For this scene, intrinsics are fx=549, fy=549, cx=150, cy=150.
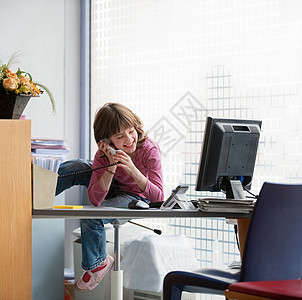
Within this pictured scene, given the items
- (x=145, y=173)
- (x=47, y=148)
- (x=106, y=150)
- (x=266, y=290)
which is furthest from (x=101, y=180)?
(x=266, y=290)

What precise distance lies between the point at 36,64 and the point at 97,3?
31.7 inches

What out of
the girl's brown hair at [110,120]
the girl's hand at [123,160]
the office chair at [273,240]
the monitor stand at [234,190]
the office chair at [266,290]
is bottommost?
the office chair at [266,290]

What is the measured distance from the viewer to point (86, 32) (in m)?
4.61

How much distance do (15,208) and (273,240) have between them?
107 centimetres

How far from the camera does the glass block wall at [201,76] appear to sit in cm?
356

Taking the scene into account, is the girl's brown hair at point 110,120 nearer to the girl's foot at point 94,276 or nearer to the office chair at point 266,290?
the girl's foot at point 94,276

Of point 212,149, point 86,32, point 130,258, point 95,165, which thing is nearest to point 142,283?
point 130,258

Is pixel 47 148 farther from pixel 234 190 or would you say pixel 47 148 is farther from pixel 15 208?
pixel 234 190

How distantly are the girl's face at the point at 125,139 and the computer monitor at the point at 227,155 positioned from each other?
60 centimetres

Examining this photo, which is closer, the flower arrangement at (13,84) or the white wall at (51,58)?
the flower arrangement at (13,84)

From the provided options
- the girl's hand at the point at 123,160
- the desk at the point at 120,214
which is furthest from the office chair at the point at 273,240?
the girl's hand at the point at 123,160

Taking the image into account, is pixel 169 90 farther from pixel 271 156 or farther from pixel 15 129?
pixel 15 129

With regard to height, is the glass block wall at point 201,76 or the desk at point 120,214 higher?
the glass block wall at point 201,76

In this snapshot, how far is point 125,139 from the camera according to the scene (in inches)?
116
